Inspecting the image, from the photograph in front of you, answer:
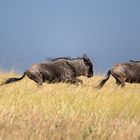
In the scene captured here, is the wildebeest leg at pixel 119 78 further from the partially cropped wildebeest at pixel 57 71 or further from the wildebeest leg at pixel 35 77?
the wildebeest leg at pixel 35 77

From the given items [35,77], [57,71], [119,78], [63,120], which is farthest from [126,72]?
[63,120]

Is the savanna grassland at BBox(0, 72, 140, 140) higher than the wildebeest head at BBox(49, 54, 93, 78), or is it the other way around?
the savanna grassland at BBox(0, 72, 140, 140)

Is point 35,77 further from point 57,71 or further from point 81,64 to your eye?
point 81,64

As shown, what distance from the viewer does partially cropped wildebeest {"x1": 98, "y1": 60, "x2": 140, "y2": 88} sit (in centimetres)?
2016

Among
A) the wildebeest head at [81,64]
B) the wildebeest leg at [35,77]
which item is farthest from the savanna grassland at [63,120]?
the wildebeest head at [81,64]

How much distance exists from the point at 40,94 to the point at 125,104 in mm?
1722

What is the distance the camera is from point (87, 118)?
7363 millimetres

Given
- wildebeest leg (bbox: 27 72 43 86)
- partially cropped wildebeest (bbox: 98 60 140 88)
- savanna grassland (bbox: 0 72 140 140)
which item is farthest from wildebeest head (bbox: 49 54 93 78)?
savanna grassland (bbox: 0 72 140 140)

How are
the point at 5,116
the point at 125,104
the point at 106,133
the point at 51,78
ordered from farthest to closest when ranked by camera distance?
the point at 51,78
the point at 125,104
the point at 5,116
the point at 106,133

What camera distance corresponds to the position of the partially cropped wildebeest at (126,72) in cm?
2016

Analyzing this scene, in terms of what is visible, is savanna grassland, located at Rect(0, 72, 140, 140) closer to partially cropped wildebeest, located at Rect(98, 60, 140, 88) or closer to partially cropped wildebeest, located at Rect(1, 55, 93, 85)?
partially cropped wildebeest, located at Rect(1, 55, 93, 85)

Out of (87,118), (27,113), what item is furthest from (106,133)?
(27,113)

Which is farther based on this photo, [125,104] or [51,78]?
[51,78]

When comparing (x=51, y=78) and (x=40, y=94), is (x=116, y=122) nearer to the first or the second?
(x=40, y=94)
